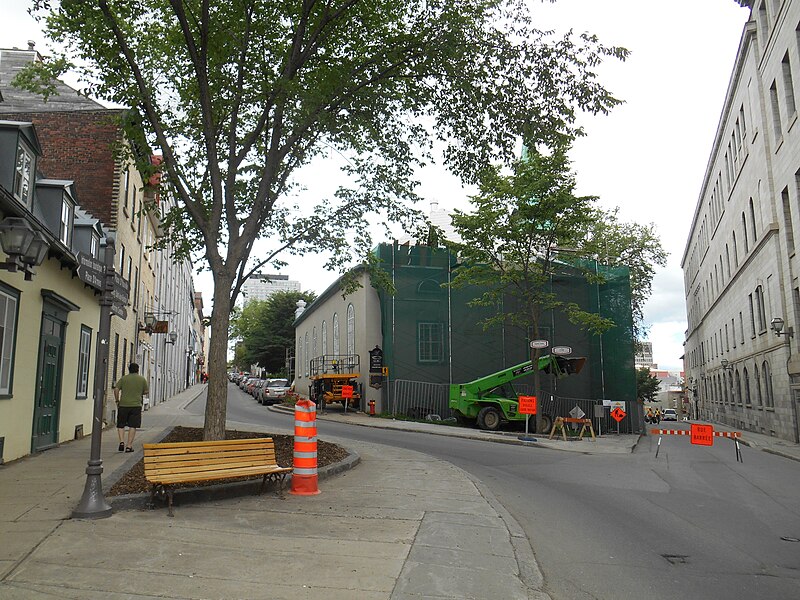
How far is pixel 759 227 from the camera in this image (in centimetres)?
3086

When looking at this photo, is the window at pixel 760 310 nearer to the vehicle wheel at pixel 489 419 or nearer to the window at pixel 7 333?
the vehicle wheel at pixel 489 419

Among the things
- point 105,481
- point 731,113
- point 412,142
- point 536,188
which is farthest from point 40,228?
point 731,113

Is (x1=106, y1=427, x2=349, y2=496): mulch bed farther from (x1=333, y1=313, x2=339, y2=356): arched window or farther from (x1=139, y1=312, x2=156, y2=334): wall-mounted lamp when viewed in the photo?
(x1=333, y1=313, x2=339, y2=356): arched window

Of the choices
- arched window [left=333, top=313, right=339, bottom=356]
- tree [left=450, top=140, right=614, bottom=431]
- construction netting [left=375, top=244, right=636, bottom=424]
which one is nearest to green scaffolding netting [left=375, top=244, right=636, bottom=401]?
construction netting [left=375, top=244, right=636, bottom=424]

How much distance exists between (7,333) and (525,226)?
A: 17598 mm

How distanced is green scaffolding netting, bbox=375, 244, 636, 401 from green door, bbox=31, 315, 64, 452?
17.4 m

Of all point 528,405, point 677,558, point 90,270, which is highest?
point 90,270

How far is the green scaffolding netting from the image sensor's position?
1184 inches

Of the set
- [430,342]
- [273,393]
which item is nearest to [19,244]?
[430,342]

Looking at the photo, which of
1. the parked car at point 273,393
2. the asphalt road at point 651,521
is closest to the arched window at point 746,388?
the asphalt road at point 651,521

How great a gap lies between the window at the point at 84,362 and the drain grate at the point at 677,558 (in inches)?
525

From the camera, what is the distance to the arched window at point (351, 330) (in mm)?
33906

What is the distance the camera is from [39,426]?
1244cm

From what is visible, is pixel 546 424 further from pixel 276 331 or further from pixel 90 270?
pixel 276 331
